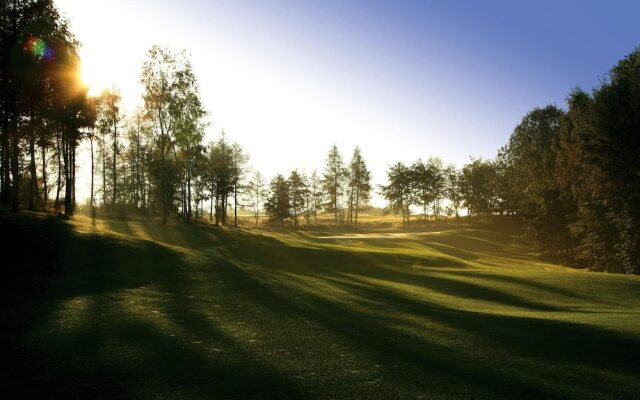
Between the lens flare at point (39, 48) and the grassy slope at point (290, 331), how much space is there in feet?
46.4

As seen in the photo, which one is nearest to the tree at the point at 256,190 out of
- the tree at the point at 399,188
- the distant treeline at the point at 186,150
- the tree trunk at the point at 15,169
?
the distant treeline at the point at 186,150

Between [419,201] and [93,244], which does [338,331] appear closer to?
[93,244]

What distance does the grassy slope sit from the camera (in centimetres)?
934

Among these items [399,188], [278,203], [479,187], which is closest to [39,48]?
[278,203]

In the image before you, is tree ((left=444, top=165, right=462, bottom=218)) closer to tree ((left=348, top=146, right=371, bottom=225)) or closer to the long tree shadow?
tree ((left=348, top=146, right=371, bottom=225))

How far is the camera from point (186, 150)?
5466 centimetres

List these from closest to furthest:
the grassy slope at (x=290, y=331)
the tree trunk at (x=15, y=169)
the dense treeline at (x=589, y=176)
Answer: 1. the grassy slope at (x=290, y=331)
2. the tree trunk at (x=15, y=169)
3. the dense treeline at (x=589, y=176)

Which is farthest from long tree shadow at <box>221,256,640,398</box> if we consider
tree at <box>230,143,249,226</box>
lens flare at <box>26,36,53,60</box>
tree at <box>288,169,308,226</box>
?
tree at <box>288,169,308,226</box>

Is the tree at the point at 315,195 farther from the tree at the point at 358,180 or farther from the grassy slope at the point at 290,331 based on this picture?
the grassy slope at the point at 290,331

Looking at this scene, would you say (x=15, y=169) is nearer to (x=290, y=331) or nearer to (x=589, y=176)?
(x=290, y=331)

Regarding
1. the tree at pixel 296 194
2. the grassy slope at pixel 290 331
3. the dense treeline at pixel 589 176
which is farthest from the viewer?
the tree at pixel 296 194

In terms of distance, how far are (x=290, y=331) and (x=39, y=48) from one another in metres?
34.8

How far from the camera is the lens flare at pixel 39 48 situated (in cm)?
3441

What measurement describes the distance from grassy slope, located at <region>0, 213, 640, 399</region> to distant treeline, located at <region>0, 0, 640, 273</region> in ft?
43.4
